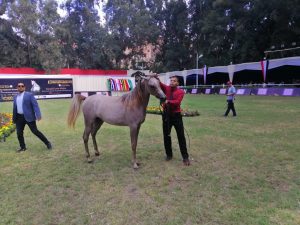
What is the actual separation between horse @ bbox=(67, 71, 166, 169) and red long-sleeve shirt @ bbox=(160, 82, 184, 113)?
433 millimetres

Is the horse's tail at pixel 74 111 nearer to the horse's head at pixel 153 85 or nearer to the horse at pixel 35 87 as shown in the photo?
the horse's head at pixel 153 85

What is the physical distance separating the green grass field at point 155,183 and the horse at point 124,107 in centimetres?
76

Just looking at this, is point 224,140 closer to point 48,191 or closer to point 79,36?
point 48,191

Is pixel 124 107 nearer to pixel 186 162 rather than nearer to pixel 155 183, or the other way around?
pixel 186 162

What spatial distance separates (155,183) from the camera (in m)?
5.19

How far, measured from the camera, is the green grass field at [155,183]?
155 inches

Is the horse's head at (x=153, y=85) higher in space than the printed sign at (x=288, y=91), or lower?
higher

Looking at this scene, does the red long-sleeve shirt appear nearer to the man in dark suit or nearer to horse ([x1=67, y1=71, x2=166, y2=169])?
horse ([x1=67, y1=71, x2=166, y2=169])

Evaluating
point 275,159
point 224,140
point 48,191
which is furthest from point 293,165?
point 48,191

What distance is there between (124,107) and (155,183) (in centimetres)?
194

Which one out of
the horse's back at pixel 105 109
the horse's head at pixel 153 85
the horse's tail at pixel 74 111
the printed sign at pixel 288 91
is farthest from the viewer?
the printed sign at pixel 288 91

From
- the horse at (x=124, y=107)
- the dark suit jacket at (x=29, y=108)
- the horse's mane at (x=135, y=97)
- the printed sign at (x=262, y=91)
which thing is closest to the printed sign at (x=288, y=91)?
the printed sign at (x=262, y=91)

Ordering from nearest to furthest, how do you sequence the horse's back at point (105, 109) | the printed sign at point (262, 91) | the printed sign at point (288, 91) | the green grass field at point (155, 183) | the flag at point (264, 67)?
the green grass field at point (155, 183) → the horse's back at point (105, 109) → the printed sign at point (288, 91) → the flag at point (264, 67) → the printed sign at point (262, 91)

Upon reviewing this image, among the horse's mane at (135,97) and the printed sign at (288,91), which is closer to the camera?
the horse's mane at (135,97)
